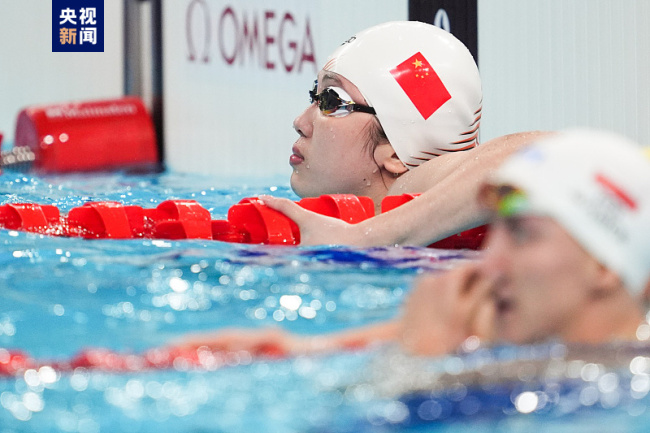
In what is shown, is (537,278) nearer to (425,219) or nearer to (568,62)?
(425,219)

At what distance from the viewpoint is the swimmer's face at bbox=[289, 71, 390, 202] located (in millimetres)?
3555

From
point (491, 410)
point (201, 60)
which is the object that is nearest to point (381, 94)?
point (491, 410)

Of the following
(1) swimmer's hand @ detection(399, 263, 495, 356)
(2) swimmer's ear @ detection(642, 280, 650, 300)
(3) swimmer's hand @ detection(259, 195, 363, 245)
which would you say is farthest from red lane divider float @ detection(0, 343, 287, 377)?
(3) swimmer's hand @ detection(259, 195, 363, 245)

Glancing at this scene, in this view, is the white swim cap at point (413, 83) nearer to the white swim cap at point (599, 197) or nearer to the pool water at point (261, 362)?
the pool water at point (261, 362)

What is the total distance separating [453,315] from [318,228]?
1278 millimetres

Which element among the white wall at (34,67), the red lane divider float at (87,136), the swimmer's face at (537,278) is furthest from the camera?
the white wall at (34,67)

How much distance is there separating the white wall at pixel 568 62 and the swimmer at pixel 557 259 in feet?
12.4

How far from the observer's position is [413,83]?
140 inches

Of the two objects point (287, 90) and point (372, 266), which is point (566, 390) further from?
point (287, 90)

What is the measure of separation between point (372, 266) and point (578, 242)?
0.97m

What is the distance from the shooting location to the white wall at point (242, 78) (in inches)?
234

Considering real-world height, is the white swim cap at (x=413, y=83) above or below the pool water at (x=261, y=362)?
above

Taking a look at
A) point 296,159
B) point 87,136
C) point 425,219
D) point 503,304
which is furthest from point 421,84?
point 87,136

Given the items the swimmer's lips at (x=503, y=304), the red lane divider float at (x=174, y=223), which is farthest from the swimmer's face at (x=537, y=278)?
the red lane divider float at (x=174, y=223)
